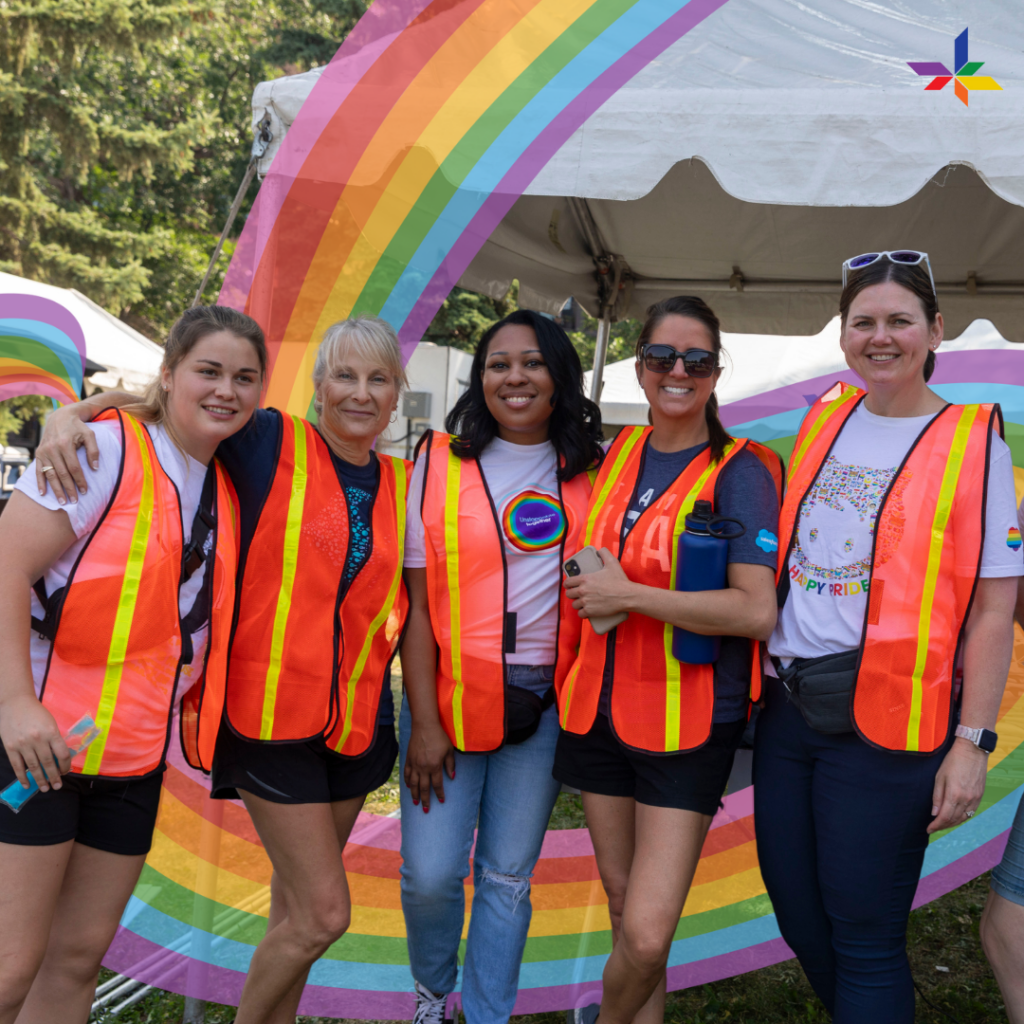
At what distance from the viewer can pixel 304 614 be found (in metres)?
2.02

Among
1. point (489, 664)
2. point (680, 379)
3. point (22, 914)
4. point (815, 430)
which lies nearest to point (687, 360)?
point (680, 379)

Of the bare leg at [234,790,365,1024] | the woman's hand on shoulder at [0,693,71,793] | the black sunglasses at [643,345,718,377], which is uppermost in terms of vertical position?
the black sunglasses at [643,345,718,377]

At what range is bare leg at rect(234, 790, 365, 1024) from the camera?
1.99 m

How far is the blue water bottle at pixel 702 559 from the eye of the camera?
1.92m

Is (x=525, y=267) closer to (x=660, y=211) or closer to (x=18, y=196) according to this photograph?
(x=660, y=211)

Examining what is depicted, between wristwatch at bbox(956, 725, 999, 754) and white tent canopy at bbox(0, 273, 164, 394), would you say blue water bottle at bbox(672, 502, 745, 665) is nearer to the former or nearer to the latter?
wristwatch at bbox(956, 725, 999, 754)

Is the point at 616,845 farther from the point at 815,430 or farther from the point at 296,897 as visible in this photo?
the point at 815,430

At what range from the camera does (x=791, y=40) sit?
273cm

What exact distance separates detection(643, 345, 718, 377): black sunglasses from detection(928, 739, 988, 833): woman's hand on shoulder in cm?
96

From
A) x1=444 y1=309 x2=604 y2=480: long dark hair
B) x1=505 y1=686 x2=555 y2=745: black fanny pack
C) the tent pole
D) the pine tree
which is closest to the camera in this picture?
x1=505 y1=686 x2=555 y2=745: black fanny pack

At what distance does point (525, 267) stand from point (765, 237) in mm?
1158

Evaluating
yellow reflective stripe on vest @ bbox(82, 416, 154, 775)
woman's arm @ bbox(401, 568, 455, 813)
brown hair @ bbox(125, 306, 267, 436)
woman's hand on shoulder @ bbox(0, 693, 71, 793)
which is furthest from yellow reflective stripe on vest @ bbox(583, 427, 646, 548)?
woman's hand on shoulder @ bbox(0, 693, 71, 793)

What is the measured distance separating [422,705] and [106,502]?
0.92 metres

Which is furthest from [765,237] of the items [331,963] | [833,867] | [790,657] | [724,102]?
[331,963]
